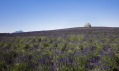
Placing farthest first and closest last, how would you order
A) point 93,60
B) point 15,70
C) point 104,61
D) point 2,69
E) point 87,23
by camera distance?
1. point 87,23
2. point 93,60
3. point 104,61
4. point 2,69
5. point 15,70

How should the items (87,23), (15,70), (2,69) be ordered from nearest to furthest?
(15,70)
(2,69)
(87,23)

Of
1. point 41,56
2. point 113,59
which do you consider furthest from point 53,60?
point 113,59

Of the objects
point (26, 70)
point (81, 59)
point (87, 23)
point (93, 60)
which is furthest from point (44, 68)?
point (87, 23)

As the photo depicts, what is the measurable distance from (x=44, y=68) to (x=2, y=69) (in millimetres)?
1611

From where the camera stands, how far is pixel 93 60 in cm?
693

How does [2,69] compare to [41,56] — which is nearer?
[2,69]

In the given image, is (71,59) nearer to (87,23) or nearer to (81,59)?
(81,59)

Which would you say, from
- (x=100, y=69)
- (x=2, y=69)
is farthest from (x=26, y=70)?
(x=100, y=69)

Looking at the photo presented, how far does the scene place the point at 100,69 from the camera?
578cm

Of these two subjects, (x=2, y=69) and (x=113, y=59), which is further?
(x=113, y=59)

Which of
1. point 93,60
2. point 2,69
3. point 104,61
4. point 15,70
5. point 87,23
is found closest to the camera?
point 15,70

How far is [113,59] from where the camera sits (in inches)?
258

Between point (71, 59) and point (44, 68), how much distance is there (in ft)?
5.14

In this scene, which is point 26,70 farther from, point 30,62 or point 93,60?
point 93,60
